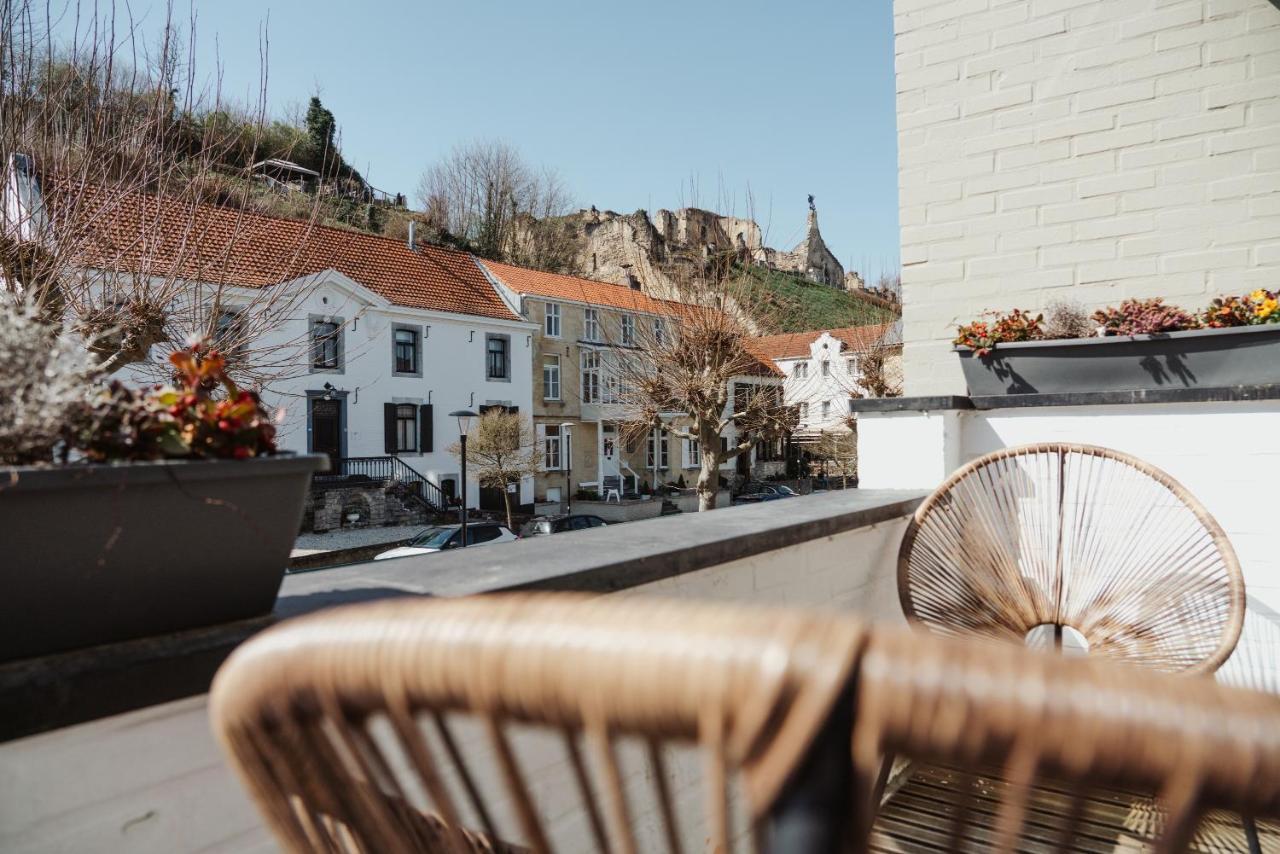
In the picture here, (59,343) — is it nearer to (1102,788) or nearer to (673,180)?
(1102,788)

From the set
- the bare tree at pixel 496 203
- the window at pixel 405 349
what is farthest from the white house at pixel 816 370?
the window at pixel 405 349

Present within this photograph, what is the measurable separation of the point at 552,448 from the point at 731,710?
82.9ft

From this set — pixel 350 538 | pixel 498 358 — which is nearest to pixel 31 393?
pixel 350 538

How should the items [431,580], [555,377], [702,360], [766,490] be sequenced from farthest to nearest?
[766,490] < [555,377] < [702,360] < [431,580]

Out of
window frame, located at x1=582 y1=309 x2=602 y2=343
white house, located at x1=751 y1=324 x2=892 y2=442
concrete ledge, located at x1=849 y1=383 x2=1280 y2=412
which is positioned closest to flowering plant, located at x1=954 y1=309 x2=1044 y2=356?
concrete ledge, located at x1=849 y1=383 x2=1280 y2=412

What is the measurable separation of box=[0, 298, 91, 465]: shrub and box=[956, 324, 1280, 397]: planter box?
10.3 feet

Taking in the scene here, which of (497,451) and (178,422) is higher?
(178,422)

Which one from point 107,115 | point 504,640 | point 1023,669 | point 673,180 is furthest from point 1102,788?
point 673,180

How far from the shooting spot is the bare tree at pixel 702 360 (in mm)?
13266

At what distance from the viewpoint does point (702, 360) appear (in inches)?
542

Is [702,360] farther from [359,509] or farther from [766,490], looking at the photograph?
→ [766,490]

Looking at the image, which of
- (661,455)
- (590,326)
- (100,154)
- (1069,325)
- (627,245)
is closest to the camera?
(1069,325)

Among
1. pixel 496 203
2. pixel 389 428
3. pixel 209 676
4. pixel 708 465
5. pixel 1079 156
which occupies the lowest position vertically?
pixel 708 465

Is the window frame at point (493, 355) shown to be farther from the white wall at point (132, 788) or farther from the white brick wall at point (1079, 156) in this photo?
the white wall at point (132, 788)
